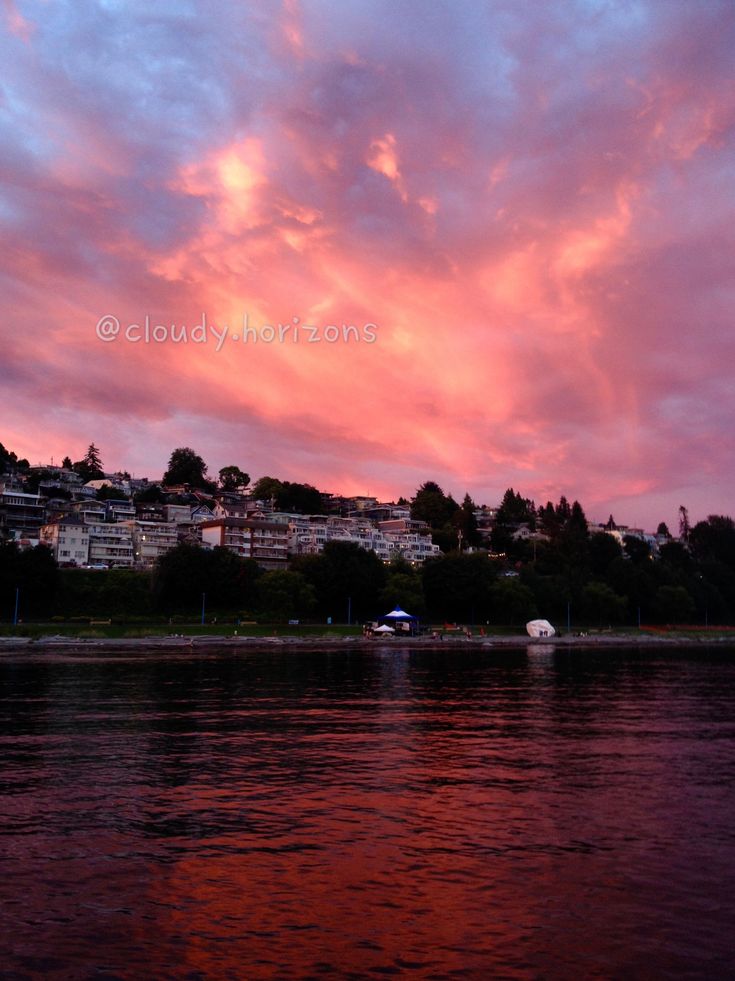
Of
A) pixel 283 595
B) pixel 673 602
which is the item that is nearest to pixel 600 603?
pixel 673 602

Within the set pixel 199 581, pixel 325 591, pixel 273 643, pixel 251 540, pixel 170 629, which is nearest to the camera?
pixel 273 643

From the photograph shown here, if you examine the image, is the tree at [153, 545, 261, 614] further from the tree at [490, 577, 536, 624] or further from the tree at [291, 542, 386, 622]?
the tree at [490, 577, 536, 624]

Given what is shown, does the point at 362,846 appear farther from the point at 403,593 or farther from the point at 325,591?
the point at 403,593

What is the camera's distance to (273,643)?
11588 cm

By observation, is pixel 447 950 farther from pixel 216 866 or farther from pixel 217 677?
pixel 217 677

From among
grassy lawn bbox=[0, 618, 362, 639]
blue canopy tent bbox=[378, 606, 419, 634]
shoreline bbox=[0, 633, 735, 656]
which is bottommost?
shoreline bbox=[0, 633, 735, 656]

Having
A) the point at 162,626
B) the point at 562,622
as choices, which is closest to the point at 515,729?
the point at 162,626

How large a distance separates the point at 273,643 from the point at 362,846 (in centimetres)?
10036

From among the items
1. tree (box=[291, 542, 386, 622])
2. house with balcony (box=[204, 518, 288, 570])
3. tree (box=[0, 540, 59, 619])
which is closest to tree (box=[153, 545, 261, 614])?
tree (box=[291, 542, 386, 622])

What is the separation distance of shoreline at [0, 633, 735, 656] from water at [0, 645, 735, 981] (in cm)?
6285

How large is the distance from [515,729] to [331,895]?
21792mm

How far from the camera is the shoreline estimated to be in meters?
97.3

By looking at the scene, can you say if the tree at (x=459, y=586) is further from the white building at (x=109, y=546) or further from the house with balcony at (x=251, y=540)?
the white building at (x=109, y=546)

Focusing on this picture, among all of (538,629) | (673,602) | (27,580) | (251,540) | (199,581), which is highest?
(251,540)
